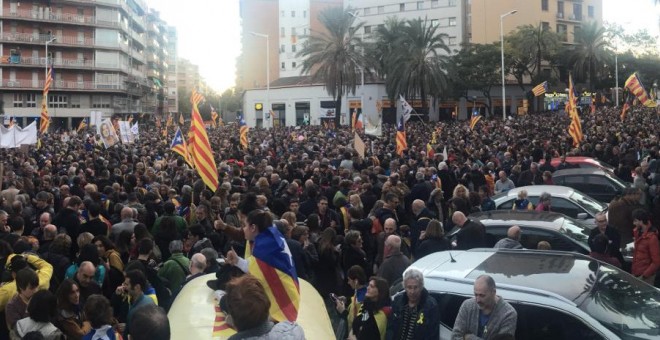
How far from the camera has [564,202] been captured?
36.0 ft

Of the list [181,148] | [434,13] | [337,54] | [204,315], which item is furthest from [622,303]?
[434,13]

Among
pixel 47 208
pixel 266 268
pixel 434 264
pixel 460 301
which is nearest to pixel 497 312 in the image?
pixel 460 301

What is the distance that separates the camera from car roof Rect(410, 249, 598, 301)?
16.5 ft

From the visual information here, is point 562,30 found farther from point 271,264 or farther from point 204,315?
point 204,315

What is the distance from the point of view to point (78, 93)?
241ft

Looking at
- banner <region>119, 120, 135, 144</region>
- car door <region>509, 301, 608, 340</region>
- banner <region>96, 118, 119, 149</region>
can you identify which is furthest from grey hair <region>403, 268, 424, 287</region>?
banner <region>119, 120, 135, 144</region>

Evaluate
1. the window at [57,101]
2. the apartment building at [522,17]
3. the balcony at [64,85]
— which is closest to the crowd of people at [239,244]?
the balcony at [64,85]

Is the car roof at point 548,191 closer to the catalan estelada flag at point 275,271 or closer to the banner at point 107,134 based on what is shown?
the catalan estelada flag at point 275,271

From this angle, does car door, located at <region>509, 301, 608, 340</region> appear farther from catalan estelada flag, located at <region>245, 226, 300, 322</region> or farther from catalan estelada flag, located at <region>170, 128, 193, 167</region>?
catalan estelada flag, located at <region>170, 128, 193, 167</region>

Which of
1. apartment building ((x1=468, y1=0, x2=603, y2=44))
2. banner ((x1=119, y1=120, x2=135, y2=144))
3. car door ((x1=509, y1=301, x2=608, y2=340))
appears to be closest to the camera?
car door ((x1=509, y1=301, x2=608, y2=340))

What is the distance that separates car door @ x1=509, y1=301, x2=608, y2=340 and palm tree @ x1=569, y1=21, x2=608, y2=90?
66791 millimetres

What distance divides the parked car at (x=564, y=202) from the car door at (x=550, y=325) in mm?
6056

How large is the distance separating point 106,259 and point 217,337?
4.02m

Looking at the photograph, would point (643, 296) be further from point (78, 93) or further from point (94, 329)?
point (78, 93)
